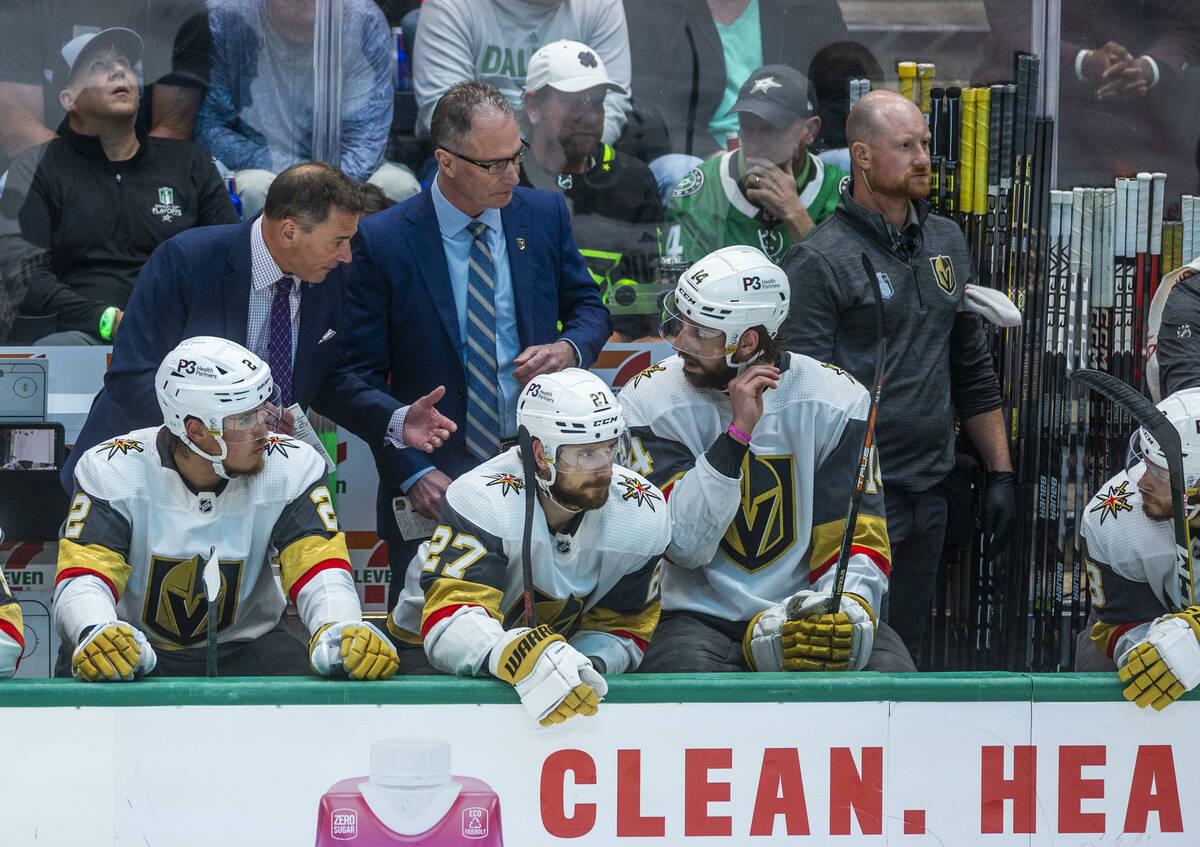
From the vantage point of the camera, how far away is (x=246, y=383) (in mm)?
3580

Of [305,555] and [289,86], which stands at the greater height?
[289,86]

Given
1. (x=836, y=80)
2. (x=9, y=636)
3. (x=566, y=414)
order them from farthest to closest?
1. (x=836, y=80)
2. (x=566, y=414)
3. (x=9, y=636)

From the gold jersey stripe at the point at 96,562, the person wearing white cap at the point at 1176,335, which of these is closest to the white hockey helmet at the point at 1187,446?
the person wearing white cap at the point at 1176,335

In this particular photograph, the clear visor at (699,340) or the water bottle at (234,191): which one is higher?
the water bottle at (234,191)

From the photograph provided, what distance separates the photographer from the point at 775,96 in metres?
5.04

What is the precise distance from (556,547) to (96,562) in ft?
3.36

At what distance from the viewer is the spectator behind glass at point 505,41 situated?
16.1 ft

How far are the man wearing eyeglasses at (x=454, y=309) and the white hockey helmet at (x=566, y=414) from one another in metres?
0.80

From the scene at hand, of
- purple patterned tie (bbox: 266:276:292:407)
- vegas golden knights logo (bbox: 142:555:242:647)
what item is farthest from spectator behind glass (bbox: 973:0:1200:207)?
vegas golden knights logo (bbox: 142:555:242:647)

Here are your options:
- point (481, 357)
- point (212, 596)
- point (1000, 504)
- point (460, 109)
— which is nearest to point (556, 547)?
point (212, 596)

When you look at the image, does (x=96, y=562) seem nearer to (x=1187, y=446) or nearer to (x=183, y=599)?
(x=183, y=599)

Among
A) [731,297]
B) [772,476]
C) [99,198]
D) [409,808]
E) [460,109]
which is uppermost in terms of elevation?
[460,109]

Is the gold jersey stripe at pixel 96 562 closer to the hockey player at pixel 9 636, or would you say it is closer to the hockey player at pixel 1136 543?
the hockey player at pixel 9 636

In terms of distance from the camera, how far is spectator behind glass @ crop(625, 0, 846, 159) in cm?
509
